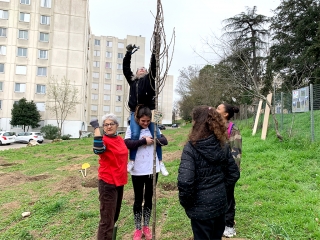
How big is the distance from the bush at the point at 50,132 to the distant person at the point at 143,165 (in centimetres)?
2856

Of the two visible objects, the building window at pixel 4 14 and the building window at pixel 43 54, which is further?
the building window at pixel 43 54

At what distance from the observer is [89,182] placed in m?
6.52

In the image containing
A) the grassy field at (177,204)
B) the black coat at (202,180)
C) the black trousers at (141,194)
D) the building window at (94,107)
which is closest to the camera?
the black coat at (202,180)

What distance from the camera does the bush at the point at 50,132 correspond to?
95.2 ft

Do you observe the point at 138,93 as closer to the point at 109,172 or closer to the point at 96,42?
the point at 109,172

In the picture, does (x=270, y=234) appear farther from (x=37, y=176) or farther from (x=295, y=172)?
(x=37, y=176)

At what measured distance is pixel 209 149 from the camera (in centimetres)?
209

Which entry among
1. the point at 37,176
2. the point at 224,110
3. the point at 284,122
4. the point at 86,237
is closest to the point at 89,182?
the point at 37,176

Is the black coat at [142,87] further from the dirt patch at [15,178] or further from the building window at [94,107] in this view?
the building window at [94,107]

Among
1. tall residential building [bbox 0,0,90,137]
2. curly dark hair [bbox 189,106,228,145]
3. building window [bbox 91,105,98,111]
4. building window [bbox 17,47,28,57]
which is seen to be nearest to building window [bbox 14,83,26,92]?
tall residential building [bbox 0,0,90,137]

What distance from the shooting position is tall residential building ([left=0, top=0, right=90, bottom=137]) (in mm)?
31297

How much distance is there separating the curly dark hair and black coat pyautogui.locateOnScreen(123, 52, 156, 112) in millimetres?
869

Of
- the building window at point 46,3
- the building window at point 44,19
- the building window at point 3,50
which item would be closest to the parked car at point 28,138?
the building window at point 3,50

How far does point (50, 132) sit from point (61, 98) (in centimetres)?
467
